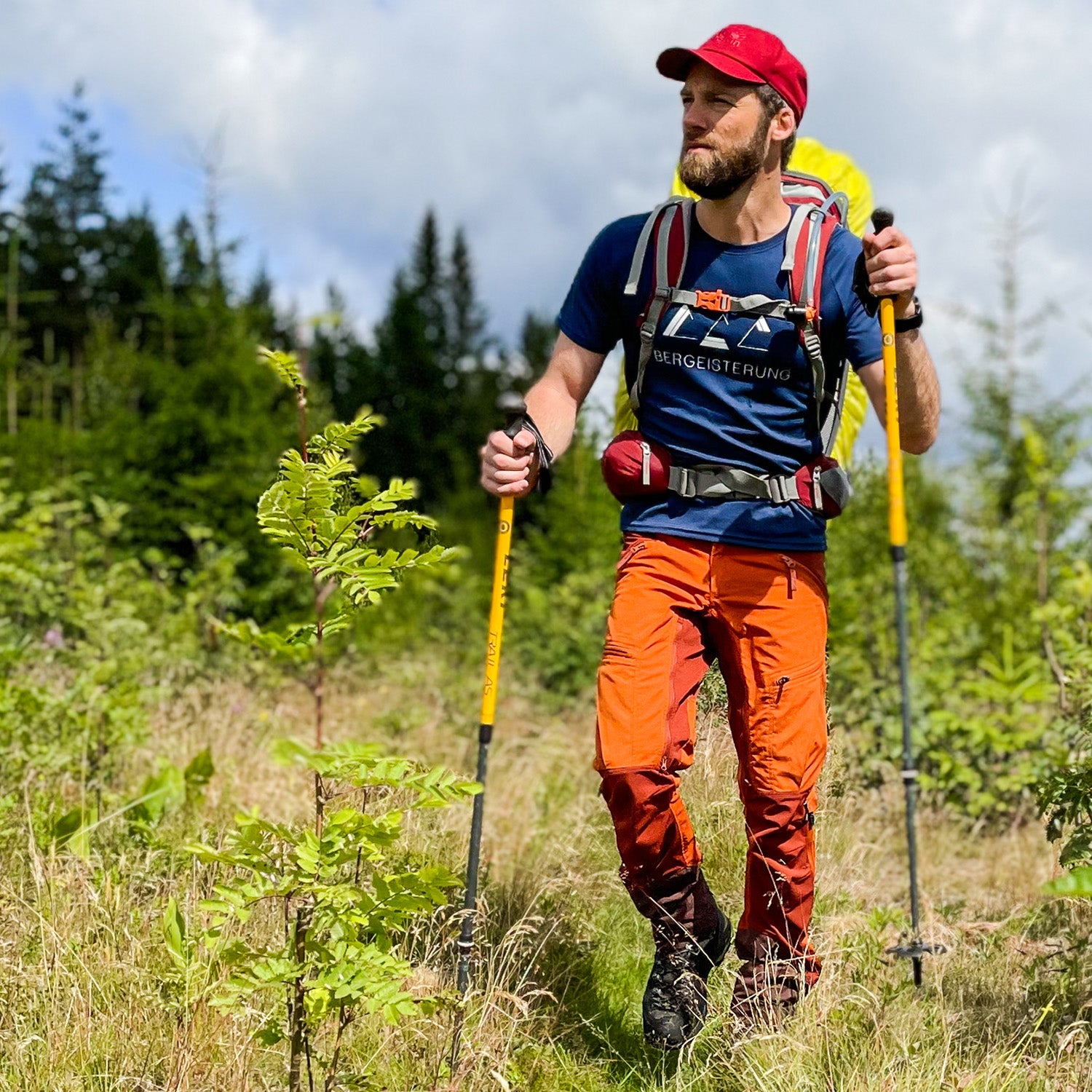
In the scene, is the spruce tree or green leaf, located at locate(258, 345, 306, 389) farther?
the spruce tree

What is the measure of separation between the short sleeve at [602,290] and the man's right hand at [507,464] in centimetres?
59

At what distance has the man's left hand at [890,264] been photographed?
11.0 feet

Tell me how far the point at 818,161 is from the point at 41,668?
4520 millimetres

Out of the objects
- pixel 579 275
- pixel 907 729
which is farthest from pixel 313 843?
pixel 579 275

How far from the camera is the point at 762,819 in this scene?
356cm

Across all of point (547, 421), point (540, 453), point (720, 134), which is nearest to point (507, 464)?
point (540, 453)

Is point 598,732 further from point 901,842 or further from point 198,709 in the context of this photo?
point 198,709

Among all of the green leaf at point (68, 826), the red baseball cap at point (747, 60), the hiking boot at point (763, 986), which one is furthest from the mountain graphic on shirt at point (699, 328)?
the green leaf at point (68, 826)

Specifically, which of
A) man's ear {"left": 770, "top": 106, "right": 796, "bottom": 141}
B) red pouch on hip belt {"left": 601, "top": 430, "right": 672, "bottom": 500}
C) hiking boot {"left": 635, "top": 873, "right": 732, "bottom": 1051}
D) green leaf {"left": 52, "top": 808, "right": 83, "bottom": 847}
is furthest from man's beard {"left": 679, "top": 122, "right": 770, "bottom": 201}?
green leaf {"left": 52, "top": 808, "right": 83, "bottom": 847}

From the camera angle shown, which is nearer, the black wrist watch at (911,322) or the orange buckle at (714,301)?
the black wrist watch at (911,322)

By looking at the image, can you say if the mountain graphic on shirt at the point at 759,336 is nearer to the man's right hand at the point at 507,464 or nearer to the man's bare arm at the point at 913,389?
the man's bare arm at the point at 913,389

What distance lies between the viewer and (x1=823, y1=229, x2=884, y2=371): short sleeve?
3637 mm

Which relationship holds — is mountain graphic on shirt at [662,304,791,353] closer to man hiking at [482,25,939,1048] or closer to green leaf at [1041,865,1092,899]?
man hiking at [482,25,939,1048]

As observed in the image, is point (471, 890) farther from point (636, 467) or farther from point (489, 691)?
point (636, 467)
